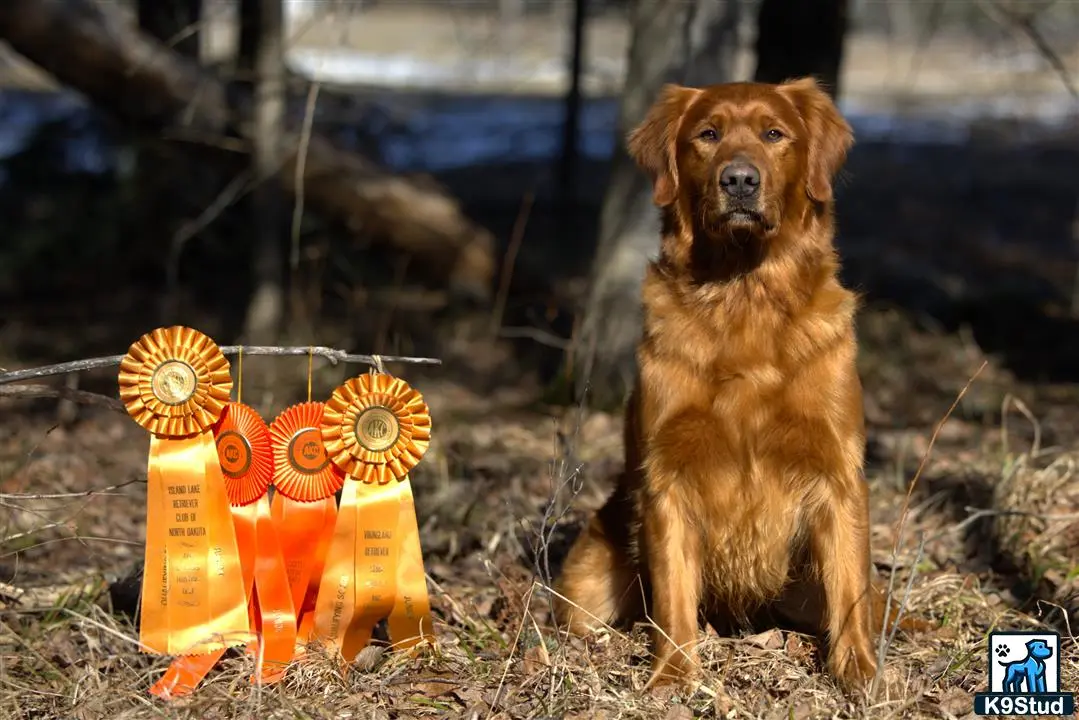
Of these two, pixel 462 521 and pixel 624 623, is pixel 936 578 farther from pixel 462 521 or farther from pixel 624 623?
pixel 462 521

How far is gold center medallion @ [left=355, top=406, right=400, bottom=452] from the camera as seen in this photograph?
11.1 feet

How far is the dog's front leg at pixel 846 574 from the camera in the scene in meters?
3.40

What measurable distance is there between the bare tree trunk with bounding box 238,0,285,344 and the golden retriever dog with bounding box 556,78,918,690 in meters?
3.11

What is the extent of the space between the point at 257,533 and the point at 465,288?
493 cm

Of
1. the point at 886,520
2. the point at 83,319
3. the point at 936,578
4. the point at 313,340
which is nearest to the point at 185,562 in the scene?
the point at 936,578

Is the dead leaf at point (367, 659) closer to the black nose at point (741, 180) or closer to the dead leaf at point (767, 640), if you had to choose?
the dead leaf at point (767, 640)

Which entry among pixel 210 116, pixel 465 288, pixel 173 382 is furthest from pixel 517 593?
pixel 465 288

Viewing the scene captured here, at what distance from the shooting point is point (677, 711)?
3145 mm

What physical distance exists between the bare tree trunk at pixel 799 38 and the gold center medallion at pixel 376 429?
3585mm

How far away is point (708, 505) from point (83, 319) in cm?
608

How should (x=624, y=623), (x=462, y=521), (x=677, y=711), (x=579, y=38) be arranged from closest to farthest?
(x=677, y=711), (x=624, y=623), (x=462, y=521), (x=579, y=38)

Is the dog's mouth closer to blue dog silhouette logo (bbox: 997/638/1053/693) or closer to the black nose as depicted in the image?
the black nose

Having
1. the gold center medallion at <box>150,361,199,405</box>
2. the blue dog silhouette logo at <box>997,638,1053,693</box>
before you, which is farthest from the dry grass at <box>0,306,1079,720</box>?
the gold center medallion at <box>150,361,199,405</box>

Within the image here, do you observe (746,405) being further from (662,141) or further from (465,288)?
(465,288)
